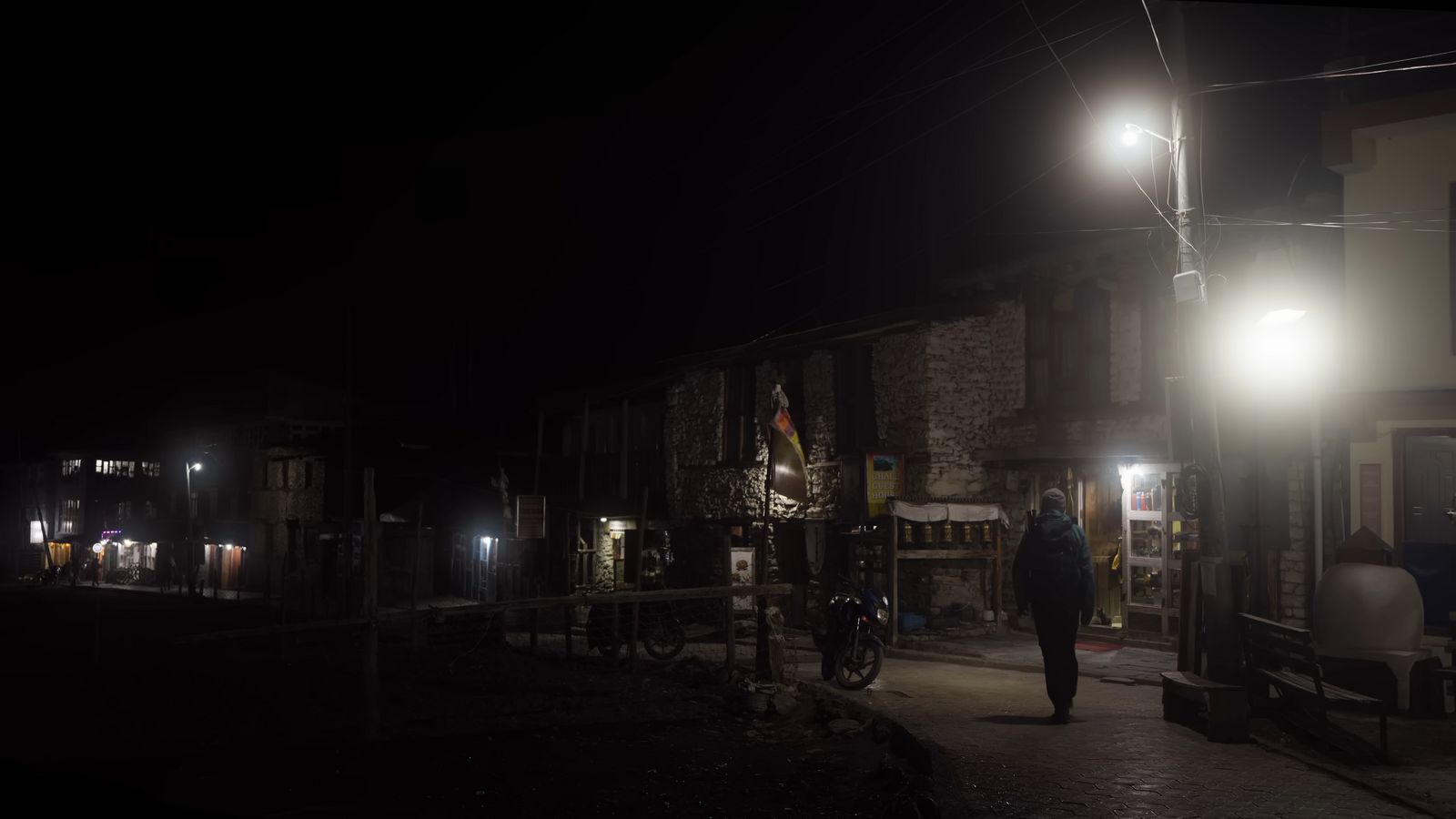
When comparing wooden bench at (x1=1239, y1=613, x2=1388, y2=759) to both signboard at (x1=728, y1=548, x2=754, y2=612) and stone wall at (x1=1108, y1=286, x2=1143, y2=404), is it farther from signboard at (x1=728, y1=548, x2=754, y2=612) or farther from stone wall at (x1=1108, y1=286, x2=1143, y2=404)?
signboard at (x1=728, y1=548, x2=754, y2=612)

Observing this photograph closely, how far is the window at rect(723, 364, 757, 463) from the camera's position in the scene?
24578mm

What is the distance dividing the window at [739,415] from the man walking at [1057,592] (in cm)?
1462

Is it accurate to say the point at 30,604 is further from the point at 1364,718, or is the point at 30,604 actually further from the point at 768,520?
the point at 1364,718

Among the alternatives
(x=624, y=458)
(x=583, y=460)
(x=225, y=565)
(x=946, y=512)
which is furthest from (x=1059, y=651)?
(x=225, y=565)

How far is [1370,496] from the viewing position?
44.4 feet

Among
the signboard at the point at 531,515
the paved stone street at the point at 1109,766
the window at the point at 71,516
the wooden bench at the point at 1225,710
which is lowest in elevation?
the window at the point at 71,516

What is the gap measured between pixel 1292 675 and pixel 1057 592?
94.2 inches

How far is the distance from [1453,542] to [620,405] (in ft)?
67.7

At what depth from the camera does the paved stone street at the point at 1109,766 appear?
22.2ft

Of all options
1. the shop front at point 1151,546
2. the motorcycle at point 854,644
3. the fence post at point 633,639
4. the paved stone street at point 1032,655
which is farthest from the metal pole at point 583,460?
the motorcycle at point 854,644

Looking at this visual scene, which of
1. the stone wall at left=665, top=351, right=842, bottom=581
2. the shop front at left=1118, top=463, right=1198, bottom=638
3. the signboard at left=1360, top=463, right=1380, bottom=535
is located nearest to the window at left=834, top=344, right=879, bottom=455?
the stone wall at left=665, top=351, right=842, bottom=581

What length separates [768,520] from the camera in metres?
23.0

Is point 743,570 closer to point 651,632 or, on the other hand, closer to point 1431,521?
point 651,632

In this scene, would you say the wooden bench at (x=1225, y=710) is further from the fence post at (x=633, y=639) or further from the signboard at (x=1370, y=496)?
the fence post at (x=633, y=639)
